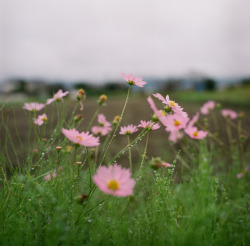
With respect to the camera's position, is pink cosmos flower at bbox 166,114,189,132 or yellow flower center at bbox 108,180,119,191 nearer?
yellow flower center at bbox 108,180,119,191

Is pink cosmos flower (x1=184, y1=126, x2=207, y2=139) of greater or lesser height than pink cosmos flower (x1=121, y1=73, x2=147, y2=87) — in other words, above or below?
below

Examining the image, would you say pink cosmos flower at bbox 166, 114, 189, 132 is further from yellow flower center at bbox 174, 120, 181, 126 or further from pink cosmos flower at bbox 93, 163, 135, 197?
pink cosmos flower at bbox 93, 163, 135, 197

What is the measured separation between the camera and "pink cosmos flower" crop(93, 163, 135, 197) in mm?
599

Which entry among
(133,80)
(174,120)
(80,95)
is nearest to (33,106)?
(80,95)

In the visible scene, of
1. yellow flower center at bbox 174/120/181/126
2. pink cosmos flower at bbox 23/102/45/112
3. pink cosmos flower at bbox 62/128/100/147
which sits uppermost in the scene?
pink cosmos flower at bbox 62/128/100/147

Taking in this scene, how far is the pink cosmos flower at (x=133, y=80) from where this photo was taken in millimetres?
930

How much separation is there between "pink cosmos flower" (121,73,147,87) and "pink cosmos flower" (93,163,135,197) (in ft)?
A: 1.25

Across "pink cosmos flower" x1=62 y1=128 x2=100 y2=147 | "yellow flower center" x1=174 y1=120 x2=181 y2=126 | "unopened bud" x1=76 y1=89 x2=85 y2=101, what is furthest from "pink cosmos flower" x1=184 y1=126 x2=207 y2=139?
"pink cosmos flower" x1=62 y1=128 x2=100 y2=147

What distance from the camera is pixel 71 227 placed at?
72cm

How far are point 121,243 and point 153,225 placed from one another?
0.16m

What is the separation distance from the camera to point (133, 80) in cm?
94

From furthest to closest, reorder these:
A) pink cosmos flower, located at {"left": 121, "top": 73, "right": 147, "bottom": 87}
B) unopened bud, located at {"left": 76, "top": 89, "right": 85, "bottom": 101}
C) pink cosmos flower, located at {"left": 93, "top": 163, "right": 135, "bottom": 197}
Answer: unopened bud, located at {"left": 76, "top": 89, "right": 85, "bottom": 101}, pink cosmos flower, located at {"left": 121, "top": 73, "right": 147, "bottom": 87}, pink cosmos flower, located at {"left": 93, "top": 163, "right": 135, "bottom": 197}

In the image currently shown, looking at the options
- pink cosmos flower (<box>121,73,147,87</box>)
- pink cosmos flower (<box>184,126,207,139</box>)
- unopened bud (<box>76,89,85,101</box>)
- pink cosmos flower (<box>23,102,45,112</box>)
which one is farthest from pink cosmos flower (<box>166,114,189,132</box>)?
pink cosmos flower (<box>23,102,45,112</box>)

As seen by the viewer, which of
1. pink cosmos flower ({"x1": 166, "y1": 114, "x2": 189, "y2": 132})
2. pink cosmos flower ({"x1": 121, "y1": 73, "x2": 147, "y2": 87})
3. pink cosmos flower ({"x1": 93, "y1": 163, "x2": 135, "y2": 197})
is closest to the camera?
pink cosmos flower ({"x1": 93, "y1": 163, "x2": 135, "y2": 197})
